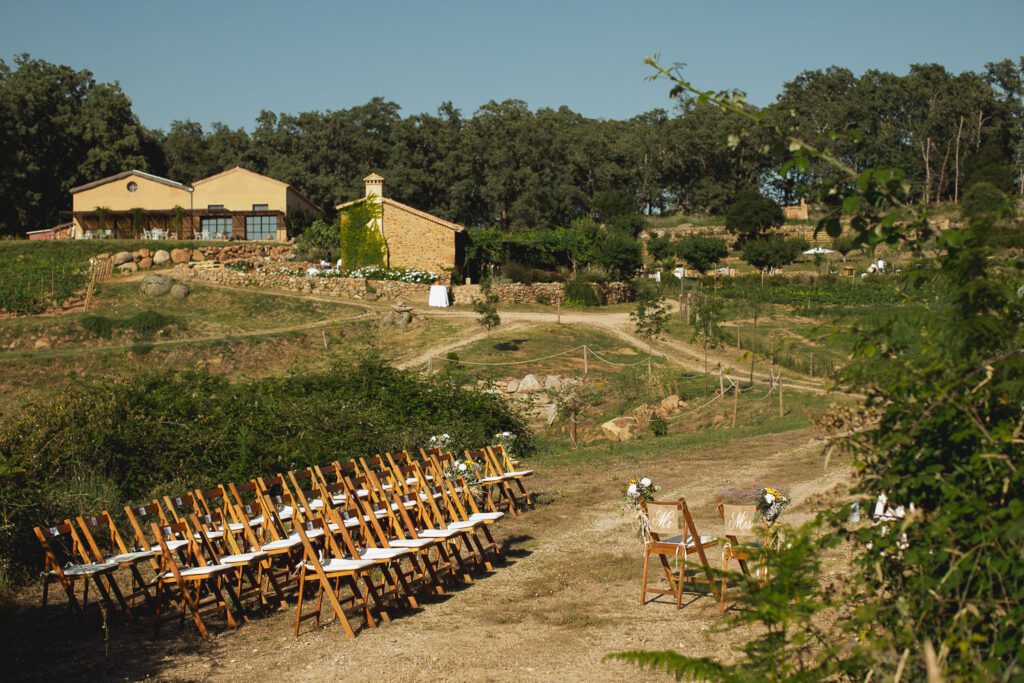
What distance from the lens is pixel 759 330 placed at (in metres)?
37.3

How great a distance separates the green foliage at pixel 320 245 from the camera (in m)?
51.2

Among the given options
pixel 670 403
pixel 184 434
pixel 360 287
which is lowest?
pixel 670 403

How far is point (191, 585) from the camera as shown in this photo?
9.52m

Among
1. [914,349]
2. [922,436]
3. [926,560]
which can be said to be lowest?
[926,560]

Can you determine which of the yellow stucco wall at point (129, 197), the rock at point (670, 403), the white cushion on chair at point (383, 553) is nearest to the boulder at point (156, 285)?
the yellow stucco wall at point (129, 197)

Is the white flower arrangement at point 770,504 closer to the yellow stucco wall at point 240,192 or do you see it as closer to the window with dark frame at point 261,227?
the window with dark frame at point 261,227

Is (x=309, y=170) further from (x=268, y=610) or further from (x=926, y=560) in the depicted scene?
(x=926, y=560)

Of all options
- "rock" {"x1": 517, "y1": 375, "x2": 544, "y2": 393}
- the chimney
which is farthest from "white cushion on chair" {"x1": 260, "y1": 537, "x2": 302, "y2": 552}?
the chimney

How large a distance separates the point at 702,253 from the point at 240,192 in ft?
90.7

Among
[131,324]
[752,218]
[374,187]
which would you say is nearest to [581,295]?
[374,187]

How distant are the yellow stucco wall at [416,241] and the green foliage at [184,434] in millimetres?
29862

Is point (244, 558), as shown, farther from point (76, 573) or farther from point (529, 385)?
point (529, 385)

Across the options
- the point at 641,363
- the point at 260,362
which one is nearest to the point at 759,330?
the point at 641,363

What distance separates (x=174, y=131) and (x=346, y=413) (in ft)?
312
